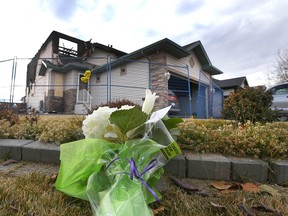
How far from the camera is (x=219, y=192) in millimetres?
1156

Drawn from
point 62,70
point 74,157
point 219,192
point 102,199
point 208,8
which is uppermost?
point 208,8

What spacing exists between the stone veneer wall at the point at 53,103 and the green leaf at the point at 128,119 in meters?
10.9

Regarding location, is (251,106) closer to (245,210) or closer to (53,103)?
(245,210)

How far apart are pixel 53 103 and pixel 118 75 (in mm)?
4221

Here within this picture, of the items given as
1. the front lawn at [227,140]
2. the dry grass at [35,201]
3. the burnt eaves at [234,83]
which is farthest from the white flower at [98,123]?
the burnt eaves at [234,83]

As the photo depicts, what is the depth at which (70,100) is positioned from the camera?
1083cm

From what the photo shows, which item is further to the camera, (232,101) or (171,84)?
(171,84)

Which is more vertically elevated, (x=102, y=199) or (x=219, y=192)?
(x=102, y=199)

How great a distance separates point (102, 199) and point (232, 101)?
3.26m

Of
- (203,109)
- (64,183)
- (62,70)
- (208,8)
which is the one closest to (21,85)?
(62,70)

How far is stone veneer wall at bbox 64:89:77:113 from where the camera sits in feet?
35.0

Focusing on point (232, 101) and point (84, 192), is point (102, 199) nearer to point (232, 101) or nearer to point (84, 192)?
point (84, 192)

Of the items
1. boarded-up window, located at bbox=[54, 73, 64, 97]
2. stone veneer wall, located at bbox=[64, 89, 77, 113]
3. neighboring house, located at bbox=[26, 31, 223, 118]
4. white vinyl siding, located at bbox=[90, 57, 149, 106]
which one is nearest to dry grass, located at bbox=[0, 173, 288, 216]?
neighboring house, located at bbox=[26, 31, 223, 118]

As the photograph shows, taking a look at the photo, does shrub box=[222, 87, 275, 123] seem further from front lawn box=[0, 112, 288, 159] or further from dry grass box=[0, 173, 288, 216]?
dry grass box=[0, 173, 288, 216]
